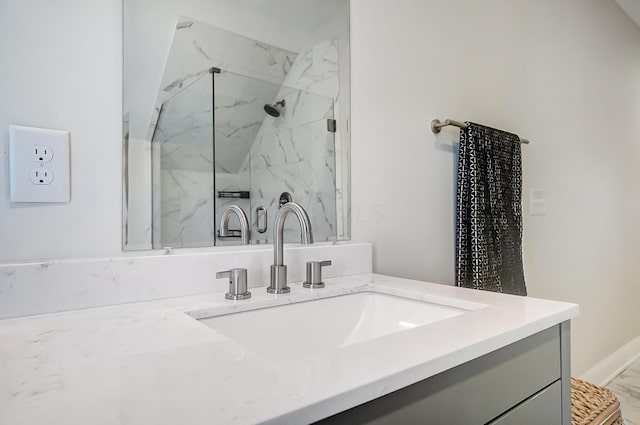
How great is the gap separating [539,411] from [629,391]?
2074 mm

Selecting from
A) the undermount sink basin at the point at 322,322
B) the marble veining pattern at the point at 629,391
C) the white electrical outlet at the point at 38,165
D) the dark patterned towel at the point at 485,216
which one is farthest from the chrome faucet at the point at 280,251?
the marble veining pattern at the point at 629,391

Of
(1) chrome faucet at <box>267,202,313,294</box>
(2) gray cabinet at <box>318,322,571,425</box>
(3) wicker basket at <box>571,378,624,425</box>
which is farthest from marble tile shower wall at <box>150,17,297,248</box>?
(3) wicker basket at <box>571,378,624,425</box>

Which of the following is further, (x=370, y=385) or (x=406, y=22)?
(x=406, y=22)

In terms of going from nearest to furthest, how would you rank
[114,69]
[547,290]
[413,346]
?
[413,346] → [114,69] → [547,290]

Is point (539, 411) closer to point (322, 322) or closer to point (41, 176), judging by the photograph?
point (322, 322)

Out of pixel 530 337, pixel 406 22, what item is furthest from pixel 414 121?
pixel 530 337

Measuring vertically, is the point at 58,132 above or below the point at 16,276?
above

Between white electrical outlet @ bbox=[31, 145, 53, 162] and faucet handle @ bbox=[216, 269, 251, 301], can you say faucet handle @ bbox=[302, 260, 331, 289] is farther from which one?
white electrical outlet @ bbox=[31, 145, 53, 162]

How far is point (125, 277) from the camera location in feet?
2.53

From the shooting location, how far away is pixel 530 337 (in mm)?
699

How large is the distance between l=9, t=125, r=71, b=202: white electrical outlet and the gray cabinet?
63 cm

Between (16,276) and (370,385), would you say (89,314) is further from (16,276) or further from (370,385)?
(370,385)

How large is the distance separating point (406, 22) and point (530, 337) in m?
1.07

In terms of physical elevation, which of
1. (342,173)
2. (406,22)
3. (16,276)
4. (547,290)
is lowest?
(547,290)
